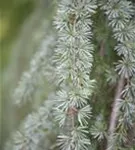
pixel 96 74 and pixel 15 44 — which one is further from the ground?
pixel 15 44

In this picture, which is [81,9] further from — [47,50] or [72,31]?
[47,50]

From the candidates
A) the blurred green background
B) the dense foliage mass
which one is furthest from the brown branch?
the blurred green background

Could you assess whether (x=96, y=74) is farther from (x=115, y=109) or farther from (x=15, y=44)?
(x=15, y=44)

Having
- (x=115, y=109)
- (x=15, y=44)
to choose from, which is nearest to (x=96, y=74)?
(x=115, y=109)

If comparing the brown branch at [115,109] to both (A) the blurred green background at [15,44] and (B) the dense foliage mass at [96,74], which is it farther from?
(A) the blurred green background at [15,44]

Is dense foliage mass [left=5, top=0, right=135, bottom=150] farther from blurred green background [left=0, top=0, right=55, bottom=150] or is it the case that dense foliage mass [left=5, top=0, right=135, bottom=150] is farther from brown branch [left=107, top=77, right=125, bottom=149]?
blurred green background [left=0, top=0, right=55, bottom=150]

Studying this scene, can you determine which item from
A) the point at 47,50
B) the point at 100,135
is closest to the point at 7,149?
the point at 47,50

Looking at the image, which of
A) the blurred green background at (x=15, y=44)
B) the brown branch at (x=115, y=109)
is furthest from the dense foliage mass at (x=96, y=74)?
the blurred green background at (x=15, y=44)
